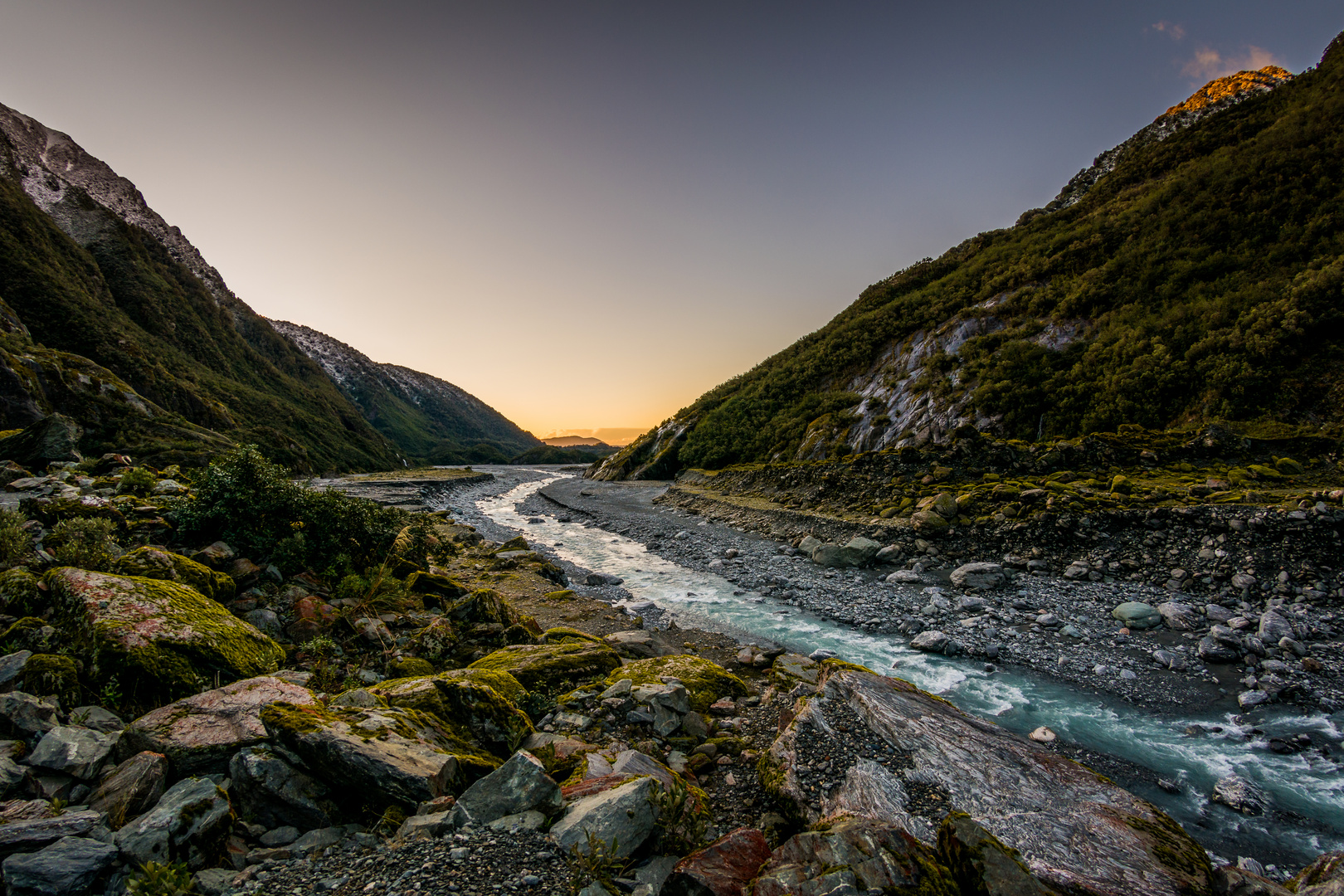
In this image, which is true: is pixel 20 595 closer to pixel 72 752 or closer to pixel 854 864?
pixel 72 752

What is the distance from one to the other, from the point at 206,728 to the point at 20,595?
4279mm

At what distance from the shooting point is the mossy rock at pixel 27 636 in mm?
5324

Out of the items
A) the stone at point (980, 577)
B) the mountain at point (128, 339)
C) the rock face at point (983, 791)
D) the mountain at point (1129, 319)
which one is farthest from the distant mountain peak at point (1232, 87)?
the mountain at point (128, 339)

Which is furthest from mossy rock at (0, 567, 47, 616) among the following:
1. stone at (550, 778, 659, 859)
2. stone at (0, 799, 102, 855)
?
stone at (550, 778, 659, 859)

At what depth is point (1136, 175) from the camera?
46594 mm

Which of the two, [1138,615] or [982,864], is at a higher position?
[982,864]

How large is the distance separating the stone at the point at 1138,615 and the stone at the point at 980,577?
9.78 feet

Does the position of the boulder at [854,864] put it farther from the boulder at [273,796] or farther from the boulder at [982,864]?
the boulder at [273,796]

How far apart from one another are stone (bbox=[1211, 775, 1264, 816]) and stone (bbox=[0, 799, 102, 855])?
13149 mm

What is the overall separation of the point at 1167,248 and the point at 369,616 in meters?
49.6

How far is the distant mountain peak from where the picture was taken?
5747cm

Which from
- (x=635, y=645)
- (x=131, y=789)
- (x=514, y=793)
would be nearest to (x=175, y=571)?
(x=131, y=789)

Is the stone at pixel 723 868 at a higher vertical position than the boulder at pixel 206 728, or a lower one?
lower

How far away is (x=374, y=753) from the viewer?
14.9 ft
